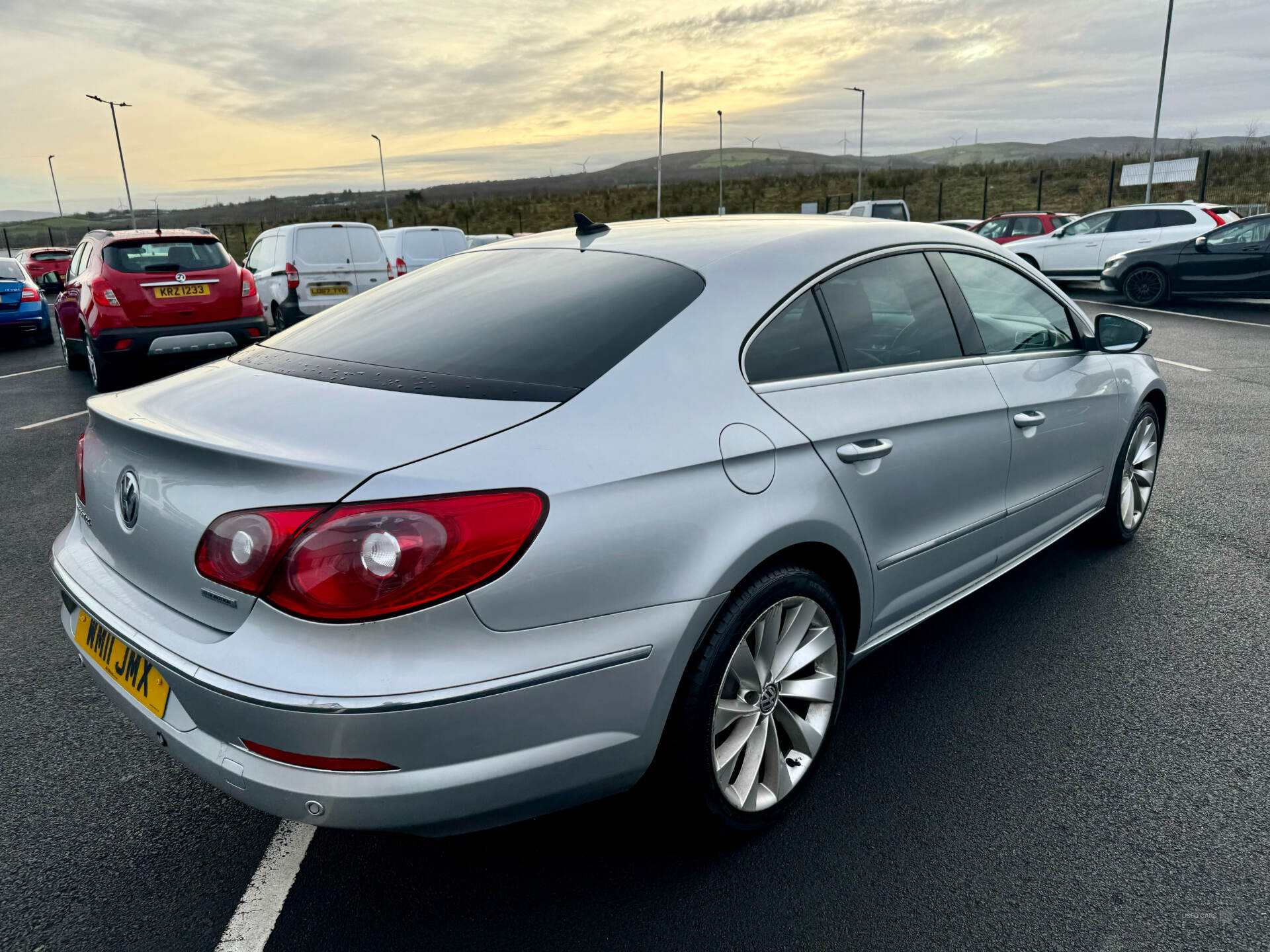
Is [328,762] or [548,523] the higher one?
[548,523]

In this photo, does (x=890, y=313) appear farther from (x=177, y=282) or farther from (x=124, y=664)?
(x=177, y=282)

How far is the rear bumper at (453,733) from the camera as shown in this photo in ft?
5.69

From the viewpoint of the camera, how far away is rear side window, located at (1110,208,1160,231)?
1742 cm

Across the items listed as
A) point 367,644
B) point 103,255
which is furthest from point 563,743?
point 103,255

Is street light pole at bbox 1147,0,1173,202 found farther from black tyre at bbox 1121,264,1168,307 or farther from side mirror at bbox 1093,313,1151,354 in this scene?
side mirror at bbox 1093,313,1151,354

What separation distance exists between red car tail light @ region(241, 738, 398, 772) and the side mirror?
139 inches

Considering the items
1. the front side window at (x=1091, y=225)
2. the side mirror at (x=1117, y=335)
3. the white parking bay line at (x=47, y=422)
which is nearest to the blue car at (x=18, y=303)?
the white parking bay line at (x=47, y=422)

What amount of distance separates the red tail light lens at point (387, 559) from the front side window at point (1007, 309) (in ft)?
7.47

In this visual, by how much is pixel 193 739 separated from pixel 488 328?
1273mm

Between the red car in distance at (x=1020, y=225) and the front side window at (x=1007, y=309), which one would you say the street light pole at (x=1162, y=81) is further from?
the front side window at (x=1007, y=309)

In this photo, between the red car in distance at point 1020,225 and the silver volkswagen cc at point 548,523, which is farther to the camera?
the red car in distance at point 1020,225

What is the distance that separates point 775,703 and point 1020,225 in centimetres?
2158

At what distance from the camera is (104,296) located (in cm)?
946

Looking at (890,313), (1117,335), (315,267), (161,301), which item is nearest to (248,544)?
(890,313)
